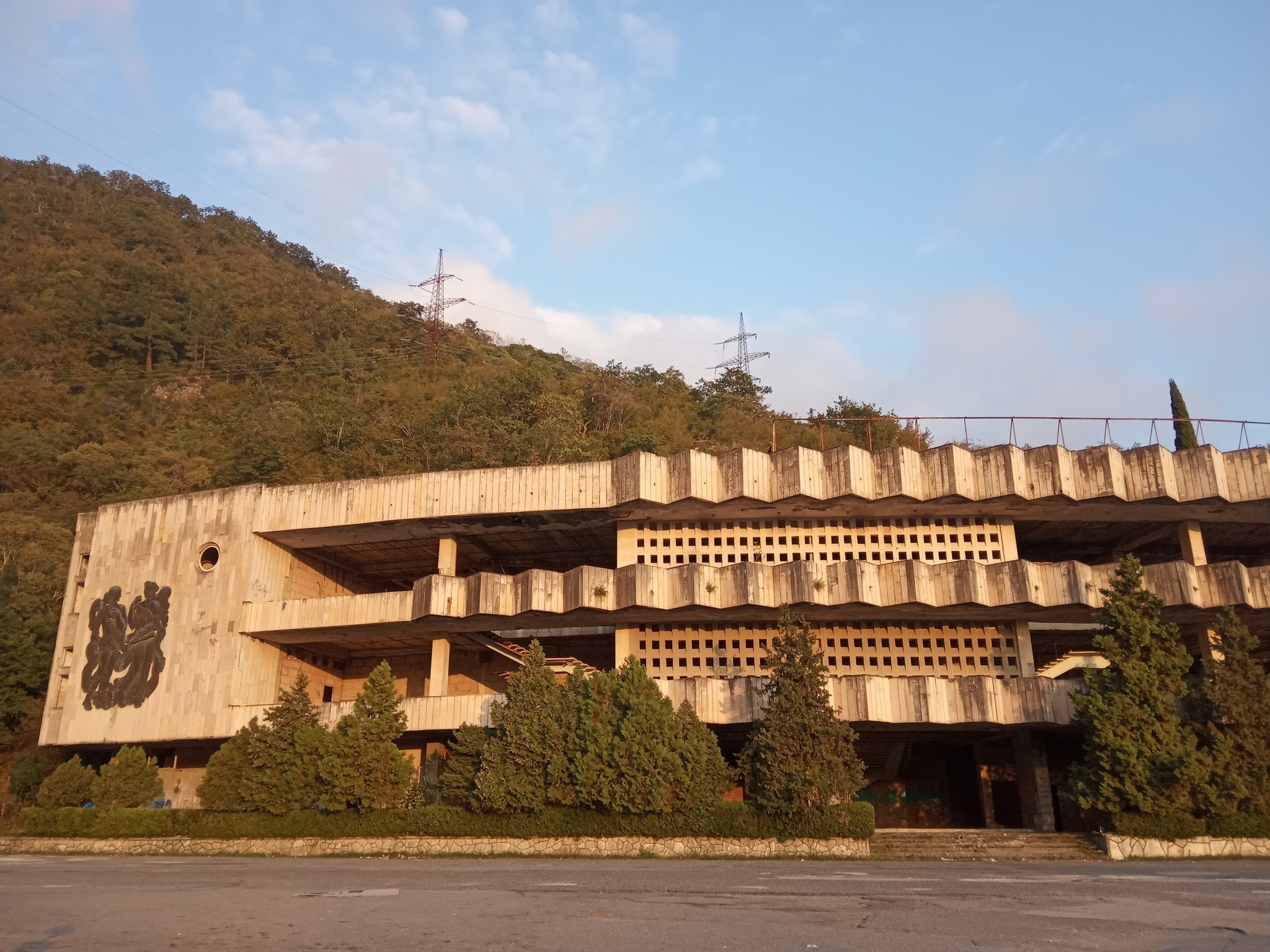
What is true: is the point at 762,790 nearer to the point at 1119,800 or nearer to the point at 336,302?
the point at 1119,800

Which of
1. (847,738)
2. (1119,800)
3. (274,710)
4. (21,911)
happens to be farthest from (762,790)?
(21,911)

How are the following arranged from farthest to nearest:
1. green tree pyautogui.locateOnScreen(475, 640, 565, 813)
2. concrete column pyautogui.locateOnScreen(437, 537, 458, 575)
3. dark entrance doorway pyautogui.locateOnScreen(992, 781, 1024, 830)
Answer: dark entrance doorway pyautogui.locateOnScreen(992, 781, 1024, 830), concrete column pyautogui.locateOnScreen(437, 537, 458, 575), green tree pyautogui.locateOnScreen(475, 640, 565, 813)

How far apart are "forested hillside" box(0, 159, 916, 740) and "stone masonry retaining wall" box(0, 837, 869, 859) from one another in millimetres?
15317

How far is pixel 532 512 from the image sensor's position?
2789 cm

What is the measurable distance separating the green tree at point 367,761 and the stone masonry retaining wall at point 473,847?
1.00m

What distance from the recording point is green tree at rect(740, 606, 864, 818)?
21.6 meters

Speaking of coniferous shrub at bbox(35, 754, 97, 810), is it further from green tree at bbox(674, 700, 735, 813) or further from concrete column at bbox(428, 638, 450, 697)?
green tree at bbox(674, 700, 735, 813)

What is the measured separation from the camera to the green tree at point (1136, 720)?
21.4m

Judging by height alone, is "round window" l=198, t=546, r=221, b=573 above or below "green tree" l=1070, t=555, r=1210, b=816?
above

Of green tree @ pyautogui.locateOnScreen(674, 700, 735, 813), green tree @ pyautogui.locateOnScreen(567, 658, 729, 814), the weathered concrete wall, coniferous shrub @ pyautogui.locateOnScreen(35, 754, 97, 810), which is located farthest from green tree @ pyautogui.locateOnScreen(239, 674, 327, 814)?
green tree @ pyautogui.locateOnScreen(674, 700, 735, 813)

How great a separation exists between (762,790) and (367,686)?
34.9ft

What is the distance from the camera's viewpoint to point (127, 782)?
27.2m

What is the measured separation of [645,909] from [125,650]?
24.4 m

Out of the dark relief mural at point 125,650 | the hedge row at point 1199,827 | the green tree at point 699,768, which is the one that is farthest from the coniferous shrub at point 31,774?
the hedge row at point 1199,827
